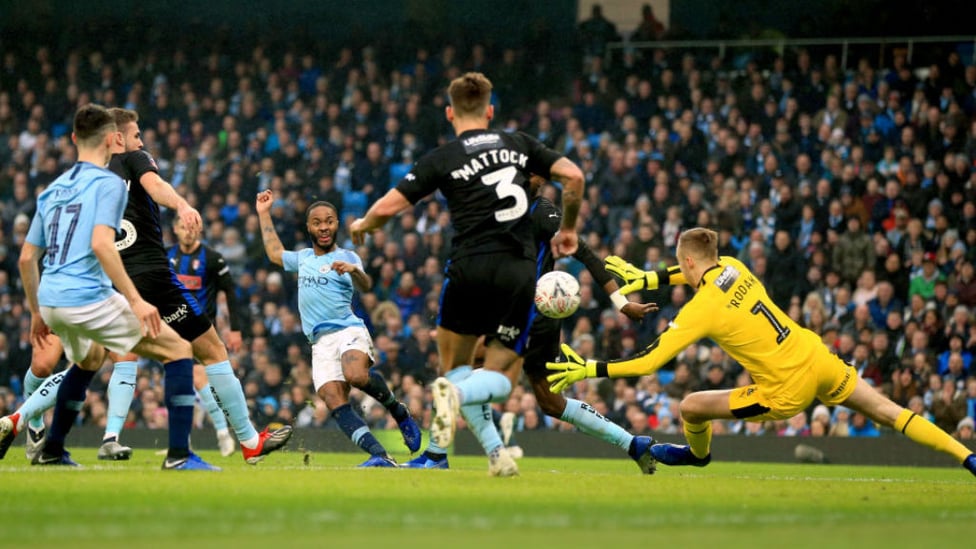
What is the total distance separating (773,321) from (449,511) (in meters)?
4.08

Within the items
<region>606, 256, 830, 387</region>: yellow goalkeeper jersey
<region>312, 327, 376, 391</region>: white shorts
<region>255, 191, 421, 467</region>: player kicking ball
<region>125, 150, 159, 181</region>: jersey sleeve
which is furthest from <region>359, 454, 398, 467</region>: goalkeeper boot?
<region>125, 150, 159, 181</region>: jersey sleeve

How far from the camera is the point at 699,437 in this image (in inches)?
392

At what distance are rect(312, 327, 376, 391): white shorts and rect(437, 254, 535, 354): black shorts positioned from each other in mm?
2930

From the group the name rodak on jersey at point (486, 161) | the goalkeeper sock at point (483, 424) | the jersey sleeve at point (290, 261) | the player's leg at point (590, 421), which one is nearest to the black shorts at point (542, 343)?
the player's leg at point (590, 421)

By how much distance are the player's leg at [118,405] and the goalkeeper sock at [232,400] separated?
146 cm

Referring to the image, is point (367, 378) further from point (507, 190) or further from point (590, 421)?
point (507, 190)

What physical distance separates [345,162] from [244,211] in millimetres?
1972

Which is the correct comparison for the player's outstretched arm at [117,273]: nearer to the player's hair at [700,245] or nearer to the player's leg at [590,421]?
the player's leg at [590,421]

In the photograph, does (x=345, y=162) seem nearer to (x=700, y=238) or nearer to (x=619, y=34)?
(x=619, y=34)

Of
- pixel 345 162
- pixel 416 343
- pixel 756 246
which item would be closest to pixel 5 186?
pixel 345 162

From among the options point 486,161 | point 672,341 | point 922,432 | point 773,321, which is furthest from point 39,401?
point 922,432

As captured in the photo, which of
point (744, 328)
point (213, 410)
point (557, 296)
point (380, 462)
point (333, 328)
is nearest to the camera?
point (557, 296)

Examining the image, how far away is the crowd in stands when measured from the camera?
18297mm

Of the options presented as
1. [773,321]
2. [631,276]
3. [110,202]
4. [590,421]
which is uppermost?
[110,202]
